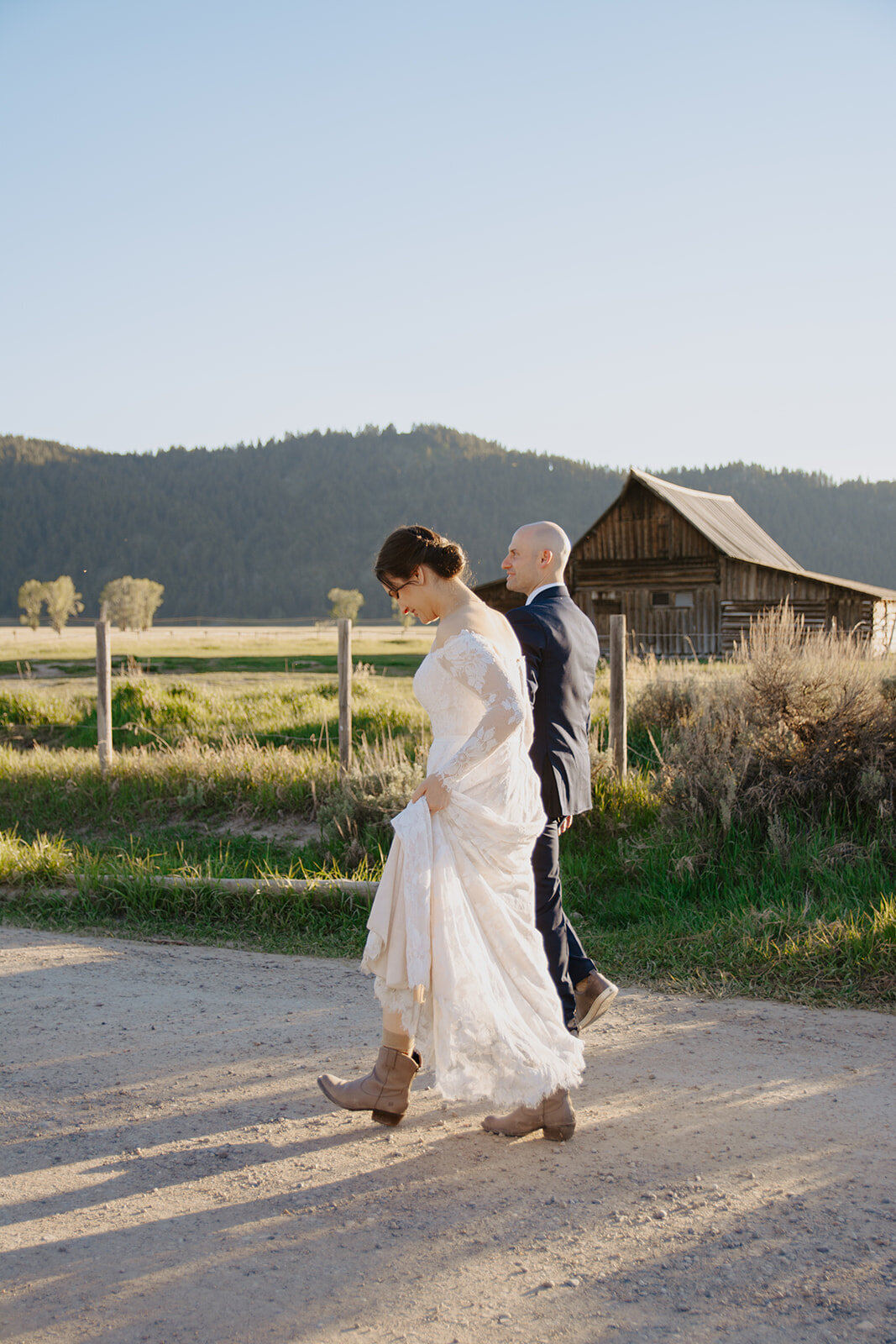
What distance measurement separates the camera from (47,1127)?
11.4 feet

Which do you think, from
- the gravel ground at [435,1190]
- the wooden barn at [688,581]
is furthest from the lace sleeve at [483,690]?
the wooden barn at [688,581]

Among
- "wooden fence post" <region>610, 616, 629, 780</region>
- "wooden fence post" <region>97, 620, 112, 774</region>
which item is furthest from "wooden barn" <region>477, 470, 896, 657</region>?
"wooden fence post" <region>97, 620, 112, 774</region>

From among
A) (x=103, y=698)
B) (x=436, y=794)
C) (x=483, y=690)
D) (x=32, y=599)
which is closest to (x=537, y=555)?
(x=483, y=690)

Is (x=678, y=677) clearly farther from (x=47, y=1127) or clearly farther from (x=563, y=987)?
(x=47, y=1127)

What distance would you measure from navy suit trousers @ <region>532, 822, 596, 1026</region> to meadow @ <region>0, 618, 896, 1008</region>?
1.49m

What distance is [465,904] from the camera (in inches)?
131

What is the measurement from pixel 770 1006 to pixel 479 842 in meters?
2.24

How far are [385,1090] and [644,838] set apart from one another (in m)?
4.19

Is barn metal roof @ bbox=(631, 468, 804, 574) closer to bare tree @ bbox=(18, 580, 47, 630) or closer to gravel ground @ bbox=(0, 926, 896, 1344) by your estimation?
gravel ground @ bbox=(0, 926, 896, 1344)

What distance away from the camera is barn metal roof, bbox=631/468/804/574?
33969 millimetres

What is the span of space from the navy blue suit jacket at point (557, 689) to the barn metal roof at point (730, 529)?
2997 cm

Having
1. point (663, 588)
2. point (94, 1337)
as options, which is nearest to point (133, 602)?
point (663, 588)

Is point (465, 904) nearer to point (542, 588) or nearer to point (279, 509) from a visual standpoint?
point (542, 588)

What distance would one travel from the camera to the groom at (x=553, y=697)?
3.76m
